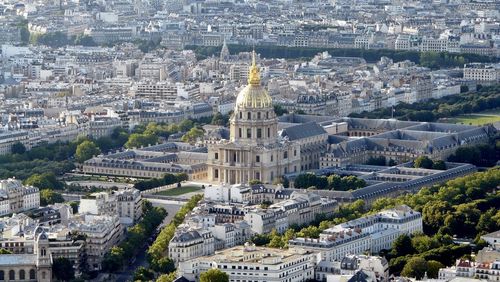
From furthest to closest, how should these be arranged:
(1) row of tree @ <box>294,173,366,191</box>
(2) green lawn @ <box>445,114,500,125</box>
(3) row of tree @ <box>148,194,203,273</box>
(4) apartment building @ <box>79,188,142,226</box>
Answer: (2) green lawn @ <box>445,114,500,125</box>, (1) row of tree @ <box>294,173,366,191</box>, (4) apartment building @ <box>79,188,142,226</box>, (3) row of tree @ <box>148,194,203,273</box>

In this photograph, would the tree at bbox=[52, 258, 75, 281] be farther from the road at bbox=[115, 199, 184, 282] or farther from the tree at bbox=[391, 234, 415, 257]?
the tree at bbox=[391, 234, 415, 257]

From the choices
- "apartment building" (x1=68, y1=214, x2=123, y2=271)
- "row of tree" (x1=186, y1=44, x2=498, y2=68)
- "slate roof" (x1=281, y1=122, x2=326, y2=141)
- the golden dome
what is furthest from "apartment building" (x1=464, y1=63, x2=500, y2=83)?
"apartment building" (x1=68, y1=214, x2=123, y2=271)

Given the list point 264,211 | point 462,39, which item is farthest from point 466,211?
point 462,39

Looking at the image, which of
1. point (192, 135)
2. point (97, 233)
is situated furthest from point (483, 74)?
point (97, 233)

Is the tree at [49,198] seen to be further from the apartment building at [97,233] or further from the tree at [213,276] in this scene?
the tree at [213,276]

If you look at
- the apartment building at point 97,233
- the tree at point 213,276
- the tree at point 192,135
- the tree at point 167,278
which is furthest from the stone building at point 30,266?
the tree at point 192,135

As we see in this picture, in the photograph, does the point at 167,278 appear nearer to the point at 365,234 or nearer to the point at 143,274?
the point at 143,274
